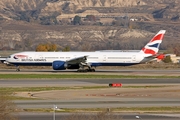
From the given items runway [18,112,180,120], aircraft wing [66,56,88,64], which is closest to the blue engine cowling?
aircraft wing [66,56,88,64]

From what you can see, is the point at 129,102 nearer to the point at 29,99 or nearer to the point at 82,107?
the point at 82,107

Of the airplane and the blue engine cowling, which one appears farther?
the airplane

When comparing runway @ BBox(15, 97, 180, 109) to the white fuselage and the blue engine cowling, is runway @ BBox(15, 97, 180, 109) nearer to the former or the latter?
the blue engine cowling

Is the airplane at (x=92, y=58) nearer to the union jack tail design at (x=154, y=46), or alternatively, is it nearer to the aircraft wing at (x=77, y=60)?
the union jack tail design at (x=154, y=46)

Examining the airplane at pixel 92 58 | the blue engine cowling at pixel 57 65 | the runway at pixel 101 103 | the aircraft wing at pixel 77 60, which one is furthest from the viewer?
the airplane at pixel 92 58

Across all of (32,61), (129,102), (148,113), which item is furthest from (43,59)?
(148,113)

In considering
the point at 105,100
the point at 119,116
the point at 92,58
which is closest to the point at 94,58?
the point at 92,58

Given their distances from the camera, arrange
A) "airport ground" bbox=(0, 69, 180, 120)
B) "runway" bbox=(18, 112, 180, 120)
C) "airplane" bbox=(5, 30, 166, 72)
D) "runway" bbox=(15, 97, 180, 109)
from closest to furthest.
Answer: "runway" bbox=(18, 112, 180, 120) → "airport ground" bbox=(0, 69, 180, 120) → "runway" bbox=(15, 97, 180, 109) → "airplane" bbox=(5, 30, 166, 72)

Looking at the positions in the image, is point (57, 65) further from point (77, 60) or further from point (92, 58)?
point (92, 58)

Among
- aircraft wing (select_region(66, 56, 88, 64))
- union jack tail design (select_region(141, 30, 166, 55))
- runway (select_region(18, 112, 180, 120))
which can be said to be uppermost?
union jack tail design (select_region(141, 30, 166, 55))

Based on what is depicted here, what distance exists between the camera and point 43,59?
57.7 meters

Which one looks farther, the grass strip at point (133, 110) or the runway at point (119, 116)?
the grass strip at point (133, 110)

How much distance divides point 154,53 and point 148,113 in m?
37.9

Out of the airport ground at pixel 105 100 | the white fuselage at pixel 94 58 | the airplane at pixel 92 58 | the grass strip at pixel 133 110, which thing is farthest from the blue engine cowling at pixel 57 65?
the grass strip at pixel 133 110
